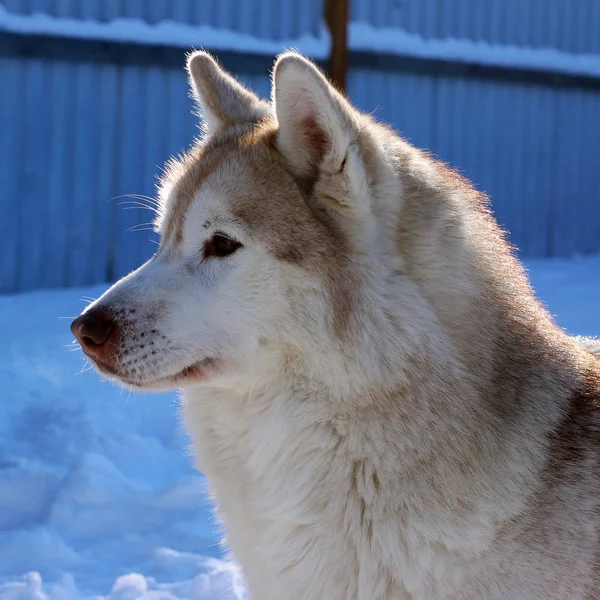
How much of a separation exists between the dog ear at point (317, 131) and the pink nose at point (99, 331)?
0.68 meters

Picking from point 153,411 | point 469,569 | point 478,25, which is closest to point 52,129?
point 153,411

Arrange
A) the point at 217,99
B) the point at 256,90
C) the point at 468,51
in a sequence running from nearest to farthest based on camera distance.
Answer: the point at 217,99, the point at 256,90, the point at 468,51

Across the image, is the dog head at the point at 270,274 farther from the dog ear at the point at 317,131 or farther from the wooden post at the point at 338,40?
the wooden post at the point at 338,40

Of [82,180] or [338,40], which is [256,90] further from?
[82,180]

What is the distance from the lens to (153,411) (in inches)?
208

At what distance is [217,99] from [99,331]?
1.00m

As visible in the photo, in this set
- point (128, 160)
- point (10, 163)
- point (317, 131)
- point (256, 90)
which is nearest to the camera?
point (317, 131)

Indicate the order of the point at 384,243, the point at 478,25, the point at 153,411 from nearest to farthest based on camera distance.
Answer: the point at 384,243
the point at 153,411
the point at 478,25

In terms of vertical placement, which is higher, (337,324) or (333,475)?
(337,324)

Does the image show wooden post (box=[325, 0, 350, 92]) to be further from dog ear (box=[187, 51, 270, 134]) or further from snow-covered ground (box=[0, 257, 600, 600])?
dog ear (box=[187, 51, 270, 134])

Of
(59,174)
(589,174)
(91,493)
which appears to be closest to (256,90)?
(59,174)

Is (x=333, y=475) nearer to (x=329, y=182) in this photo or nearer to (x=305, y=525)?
(x=305, y=525)

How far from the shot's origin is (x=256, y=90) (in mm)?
8133

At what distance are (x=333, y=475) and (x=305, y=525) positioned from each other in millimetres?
167
